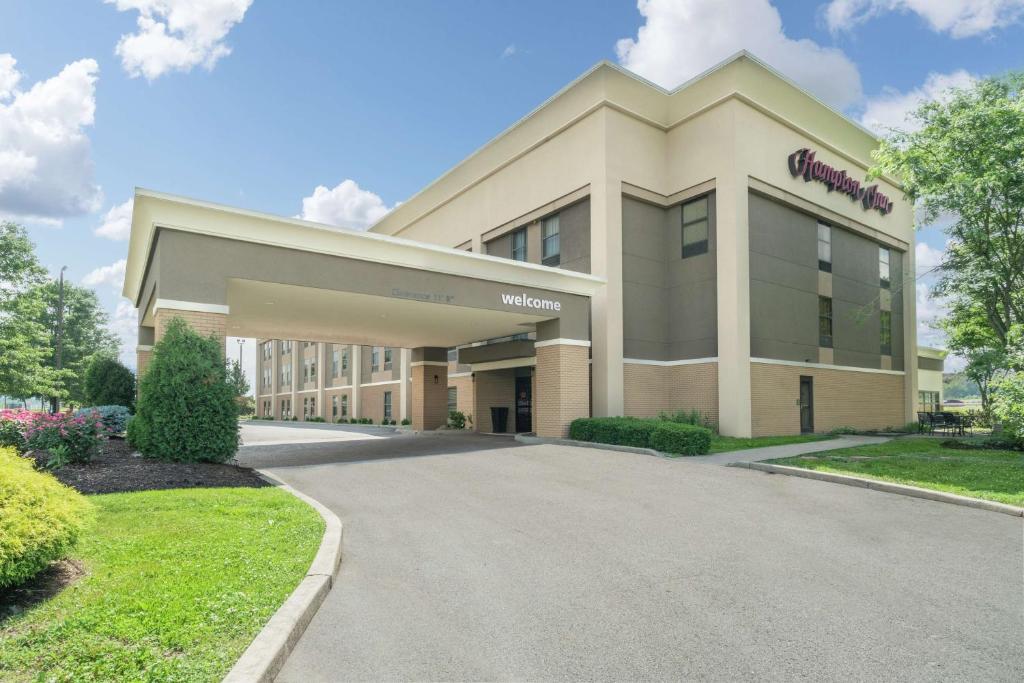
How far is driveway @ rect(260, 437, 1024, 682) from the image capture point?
14.8 ft

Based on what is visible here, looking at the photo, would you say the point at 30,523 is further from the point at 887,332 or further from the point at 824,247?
the point at 887,332

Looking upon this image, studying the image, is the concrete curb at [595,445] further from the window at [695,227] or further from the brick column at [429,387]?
the window at [695,227]

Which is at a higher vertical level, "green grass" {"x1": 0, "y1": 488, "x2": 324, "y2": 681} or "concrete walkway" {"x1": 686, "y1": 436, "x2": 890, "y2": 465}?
"green grass" {"x1": 0, "y1": 488, "x2": 324, "y2": 681}

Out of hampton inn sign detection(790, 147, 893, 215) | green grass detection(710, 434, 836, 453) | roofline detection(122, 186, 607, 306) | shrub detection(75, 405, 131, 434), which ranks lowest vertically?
green grass detection(710, 434, 836, 453)

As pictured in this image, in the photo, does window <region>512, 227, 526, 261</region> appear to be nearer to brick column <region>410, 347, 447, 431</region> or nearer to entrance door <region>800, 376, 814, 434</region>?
brick column <region>410, 347, 447, 431</region>

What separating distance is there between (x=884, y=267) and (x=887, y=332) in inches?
129

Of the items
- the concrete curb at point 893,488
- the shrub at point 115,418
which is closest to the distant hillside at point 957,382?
the concrete curb at point 893,488

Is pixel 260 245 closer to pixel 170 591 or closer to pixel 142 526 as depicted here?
pixel 142 526

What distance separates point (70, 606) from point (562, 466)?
414 inches

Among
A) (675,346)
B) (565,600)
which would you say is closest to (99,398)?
(675,346)

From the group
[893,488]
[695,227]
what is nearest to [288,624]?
[893,488]

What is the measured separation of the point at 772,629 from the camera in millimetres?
5102

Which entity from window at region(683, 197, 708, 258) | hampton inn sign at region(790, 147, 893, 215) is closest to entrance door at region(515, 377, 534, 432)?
window at region(683, 197, 708, 258)

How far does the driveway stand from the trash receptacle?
16.7 metres
